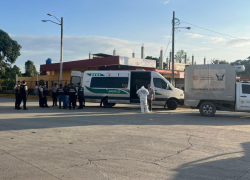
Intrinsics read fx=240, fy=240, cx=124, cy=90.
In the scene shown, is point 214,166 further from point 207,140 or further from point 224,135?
point 224,135

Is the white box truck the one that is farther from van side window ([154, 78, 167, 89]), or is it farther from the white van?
van side window ([154, 78, 167, 89])

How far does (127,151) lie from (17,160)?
248 centimetres

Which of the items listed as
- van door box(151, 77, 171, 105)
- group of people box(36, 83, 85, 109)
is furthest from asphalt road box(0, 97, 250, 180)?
van door box(151, 77, 171, 105)

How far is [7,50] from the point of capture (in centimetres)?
4653

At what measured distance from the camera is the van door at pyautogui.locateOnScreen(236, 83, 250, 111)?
475 inches

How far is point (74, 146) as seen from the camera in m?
6.30

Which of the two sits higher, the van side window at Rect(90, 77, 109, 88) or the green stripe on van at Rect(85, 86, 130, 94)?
the van side window at Rect(90, 77, 109, 88)

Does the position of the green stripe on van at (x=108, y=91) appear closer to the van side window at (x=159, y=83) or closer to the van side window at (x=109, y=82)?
the van side window at (x=109, y=82)

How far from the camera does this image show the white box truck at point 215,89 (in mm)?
12289

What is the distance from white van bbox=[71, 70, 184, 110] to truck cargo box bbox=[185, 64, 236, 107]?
2464mm

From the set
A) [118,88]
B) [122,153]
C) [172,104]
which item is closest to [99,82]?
[118,88]

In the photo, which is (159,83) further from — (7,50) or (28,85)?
(7,50)

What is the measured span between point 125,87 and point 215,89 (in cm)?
613

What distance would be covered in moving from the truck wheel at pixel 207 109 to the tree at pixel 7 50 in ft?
144
